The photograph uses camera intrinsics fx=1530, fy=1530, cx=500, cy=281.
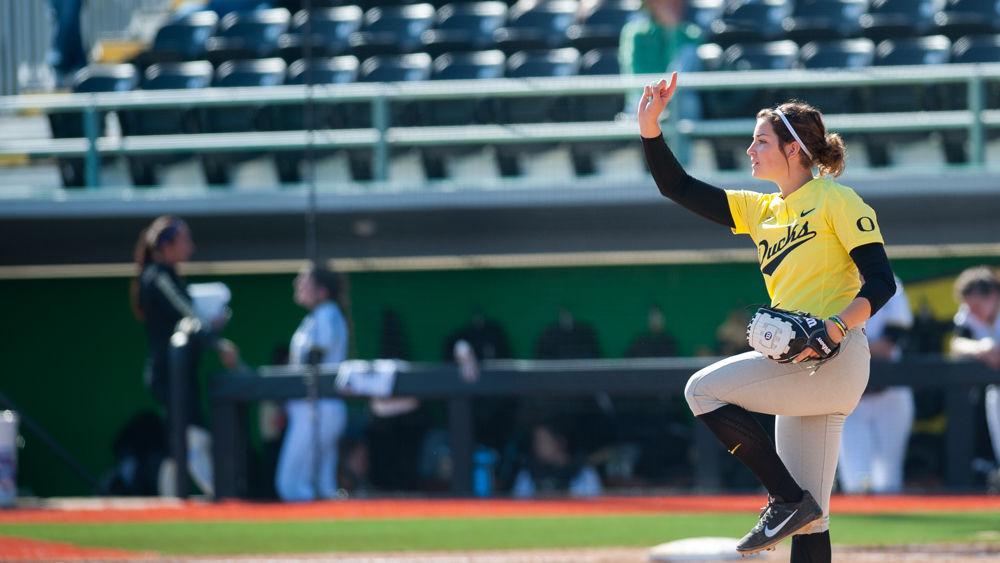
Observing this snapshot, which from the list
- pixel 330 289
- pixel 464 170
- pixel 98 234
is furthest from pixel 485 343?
pixel 98 234

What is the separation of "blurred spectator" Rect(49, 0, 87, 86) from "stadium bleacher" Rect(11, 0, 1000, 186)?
1.86 ft

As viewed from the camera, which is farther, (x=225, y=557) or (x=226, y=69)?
(x=226, y=69)

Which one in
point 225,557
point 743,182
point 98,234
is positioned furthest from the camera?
point 98,234

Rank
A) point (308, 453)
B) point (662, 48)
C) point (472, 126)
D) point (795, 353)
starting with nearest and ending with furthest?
1. point (795, 353)
2. point (308, 453)
3. point (662, 48)
4. point (472, 126)

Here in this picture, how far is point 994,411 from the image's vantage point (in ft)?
29.9

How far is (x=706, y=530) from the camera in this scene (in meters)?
7.70

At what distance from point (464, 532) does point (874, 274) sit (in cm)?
402

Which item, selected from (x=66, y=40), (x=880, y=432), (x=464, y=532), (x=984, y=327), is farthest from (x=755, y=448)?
(x=66, y=40)

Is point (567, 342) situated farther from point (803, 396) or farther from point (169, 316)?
point (803, 396)

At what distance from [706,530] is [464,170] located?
181 inches

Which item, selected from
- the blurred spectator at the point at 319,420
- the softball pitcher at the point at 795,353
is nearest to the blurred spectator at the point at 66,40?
the blurred spectator at the point at 319,420

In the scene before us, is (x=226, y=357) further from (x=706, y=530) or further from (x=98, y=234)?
(x=706, y=530)

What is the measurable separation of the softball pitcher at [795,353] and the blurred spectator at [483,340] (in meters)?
7.31

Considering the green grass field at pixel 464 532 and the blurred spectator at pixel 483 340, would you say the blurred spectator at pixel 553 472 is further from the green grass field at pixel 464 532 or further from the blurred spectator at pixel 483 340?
the blurred spectator at pixel 483 340
